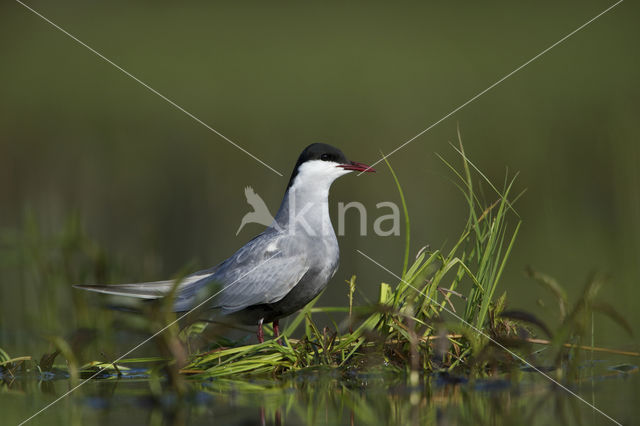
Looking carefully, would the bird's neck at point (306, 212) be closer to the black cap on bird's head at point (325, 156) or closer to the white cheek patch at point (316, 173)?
the white cheek patch at point (316, 173)

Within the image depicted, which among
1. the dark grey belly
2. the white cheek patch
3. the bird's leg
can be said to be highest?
the white cheek patch

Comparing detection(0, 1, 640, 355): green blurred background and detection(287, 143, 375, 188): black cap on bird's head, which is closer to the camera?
detection(287, 143, 375, 188): black cap on bird's head

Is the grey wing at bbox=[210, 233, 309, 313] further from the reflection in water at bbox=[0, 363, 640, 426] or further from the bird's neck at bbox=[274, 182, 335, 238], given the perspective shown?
the reflection in water at bbox=[0, 363, 640, 426]

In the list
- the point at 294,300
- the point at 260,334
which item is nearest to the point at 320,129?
the point at 294,300

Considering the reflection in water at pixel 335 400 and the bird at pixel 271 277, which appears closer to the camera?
the reflection in water at pixel 335 400

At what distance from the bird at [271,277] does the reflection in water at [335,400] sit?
1049 mm

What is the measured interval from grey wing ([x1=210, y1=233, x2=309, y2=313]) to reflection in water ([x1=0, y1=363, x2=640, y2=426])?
102 cm

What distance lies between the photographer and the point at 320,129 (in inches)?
611

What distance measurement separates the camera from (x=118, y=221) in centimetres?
1208

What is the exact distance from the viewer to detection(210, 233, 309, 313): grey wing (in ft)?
20.3

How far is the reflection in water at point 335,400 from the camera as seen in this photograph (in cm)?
407

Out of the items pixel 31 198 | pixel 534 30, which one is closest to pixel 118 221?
pixel 31 198

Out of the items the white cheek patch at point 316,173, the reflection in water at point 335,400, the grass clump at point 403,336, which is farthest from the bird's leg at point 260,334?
the white cheek patch at point 316,173

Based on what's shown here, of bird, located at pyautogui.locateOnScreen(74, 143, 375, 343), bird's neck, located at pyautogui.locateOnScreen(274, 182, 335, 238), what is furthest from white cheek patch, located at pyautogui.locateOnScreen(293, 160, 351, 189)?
bird, located at pyautogui.locateOnScreen(74, 143, 375, 343)
